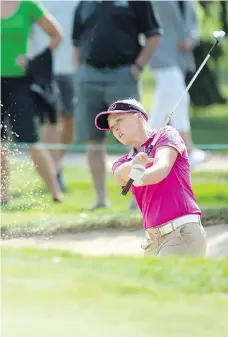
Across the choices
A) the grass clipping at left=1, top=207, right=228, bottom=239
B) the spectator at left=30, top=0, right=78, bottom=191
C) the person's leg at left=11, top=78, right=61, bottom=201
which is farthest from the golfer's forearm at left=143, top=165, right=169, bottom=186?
the spectator at left=30, top=0, right=78, bottom=191

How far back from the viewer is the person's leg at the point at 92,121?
9.89 meters

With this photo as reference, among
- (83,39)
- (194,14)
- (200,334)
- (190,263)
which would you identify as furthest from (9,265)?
(194,14)

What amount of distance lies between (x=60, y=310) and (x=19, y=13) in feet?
17.2

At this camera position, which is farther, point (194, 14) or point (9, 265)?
point (194, 14)

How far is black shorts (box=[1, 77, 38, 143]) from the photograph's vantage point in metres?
10.1

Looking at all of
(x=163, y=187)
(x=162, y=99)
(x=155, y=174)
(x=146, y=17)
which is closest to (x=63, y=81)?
(x=162, y=99)

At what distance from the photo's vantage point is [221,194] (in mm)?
10703

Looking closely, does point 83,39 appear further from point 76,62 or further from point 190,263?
point 190,263

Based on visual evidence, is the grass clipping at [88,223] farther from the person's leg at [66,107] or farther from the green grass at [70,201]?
the person's leg at [66,107]

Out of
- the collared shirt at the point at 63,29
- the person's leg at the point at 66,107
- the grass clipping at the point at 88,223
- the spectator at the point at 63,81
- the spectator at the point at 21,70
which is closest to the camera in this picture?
the grass clipping at the point at 88,223

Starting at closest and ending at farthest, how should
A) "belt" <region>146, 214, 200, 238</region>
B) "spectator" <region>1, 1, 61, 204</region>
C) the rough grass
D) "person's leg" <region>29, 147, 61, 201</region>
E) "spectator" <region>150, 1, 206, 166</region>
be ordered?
"belt" <region>146, 214, 200, 238</region> < the rough grass < "spectator" <region>1, 1, 61, 204</region> < "person's leg" <region>29, 147, 61, 201</region> < "spectator" <region>150, 1, 206, 166</region>

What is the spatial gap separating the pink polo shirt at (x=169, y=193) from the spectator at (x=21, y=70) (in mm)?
3554

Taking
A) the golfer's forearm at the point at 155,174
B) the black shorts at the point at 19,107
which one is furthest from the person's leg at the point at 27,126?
the golfer's forearm at the point at 155,174

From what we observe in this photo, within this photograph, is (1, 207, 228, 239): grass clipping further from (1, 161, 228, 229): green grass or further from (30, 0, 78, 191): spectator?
(30, 0, 78, 191): spectator
